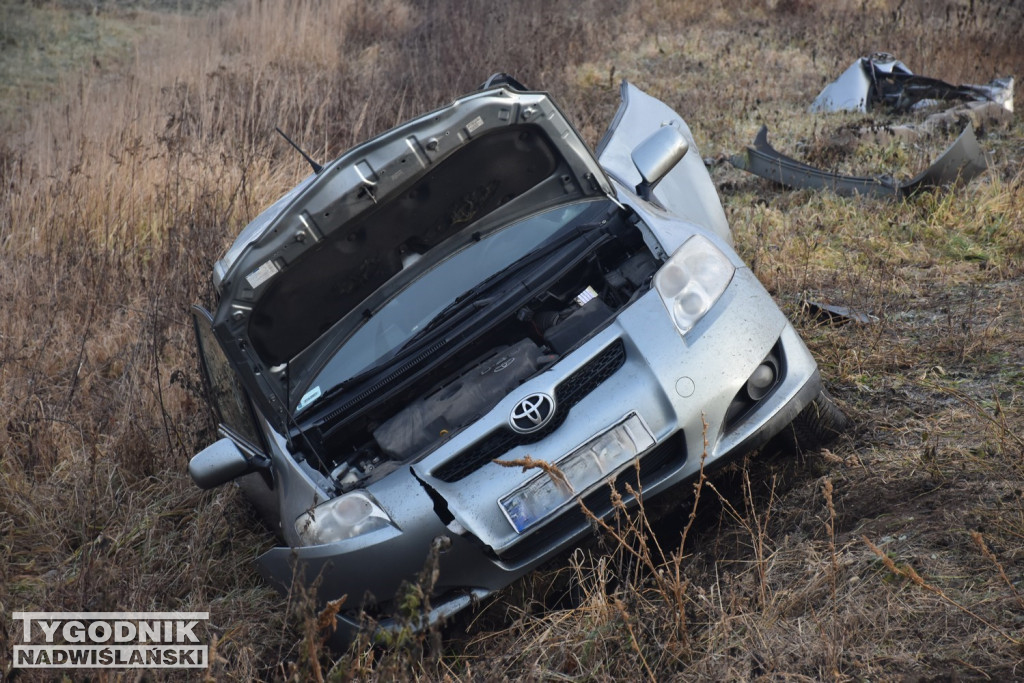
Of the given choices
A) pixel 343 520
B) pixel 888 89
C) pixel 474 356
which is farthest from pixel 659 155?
pixel 888 89

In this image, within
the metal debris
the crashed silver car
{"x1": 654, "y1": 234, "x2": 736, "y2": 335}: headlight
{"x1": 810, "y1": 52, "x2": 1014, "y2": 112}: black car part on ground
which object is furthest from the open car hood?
{"x1": 810, "y1": 52, "x2": 1014, "y2": 112}: black car part on ground

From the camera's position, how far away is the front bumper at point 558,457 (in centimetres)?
275

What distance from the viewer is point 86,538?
403 centimetres

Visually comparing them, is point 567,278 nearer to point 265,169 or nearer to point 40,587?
point 40,587

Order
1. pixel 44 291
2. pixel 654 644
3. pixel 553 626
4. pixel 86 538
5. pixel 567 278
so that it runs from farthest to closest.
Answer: pixel 44 291
pixel 86 538
pixel 567 278
pixel 553 626
pixel 654 644

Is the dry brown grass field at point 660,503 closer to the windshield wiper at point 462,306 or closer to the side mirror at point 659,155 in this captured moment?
the windshield wiper at point 462,306

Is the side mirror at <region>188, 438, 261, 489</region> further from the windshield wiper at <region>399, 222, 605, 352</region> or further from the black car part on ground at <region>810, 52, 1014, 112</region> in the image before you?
the black car part on ground at <region>810, 52, 1014, 112</region>

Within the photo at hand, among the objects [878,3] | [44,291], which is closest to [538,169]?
[44,291]

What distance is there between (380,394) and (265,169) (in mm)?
4275

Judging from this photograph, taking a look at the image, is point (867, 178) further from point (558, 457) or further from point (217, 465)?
point (217, 465)

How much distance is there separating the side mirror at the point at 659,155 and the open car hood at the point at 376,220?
0.17 m

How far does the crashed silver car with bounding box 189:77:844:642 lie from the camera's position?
2775 mm

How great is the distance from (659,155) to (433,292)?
1.12 m

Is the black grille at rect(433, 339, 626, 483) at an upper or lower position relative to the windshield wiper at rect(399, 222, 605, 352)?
lower
